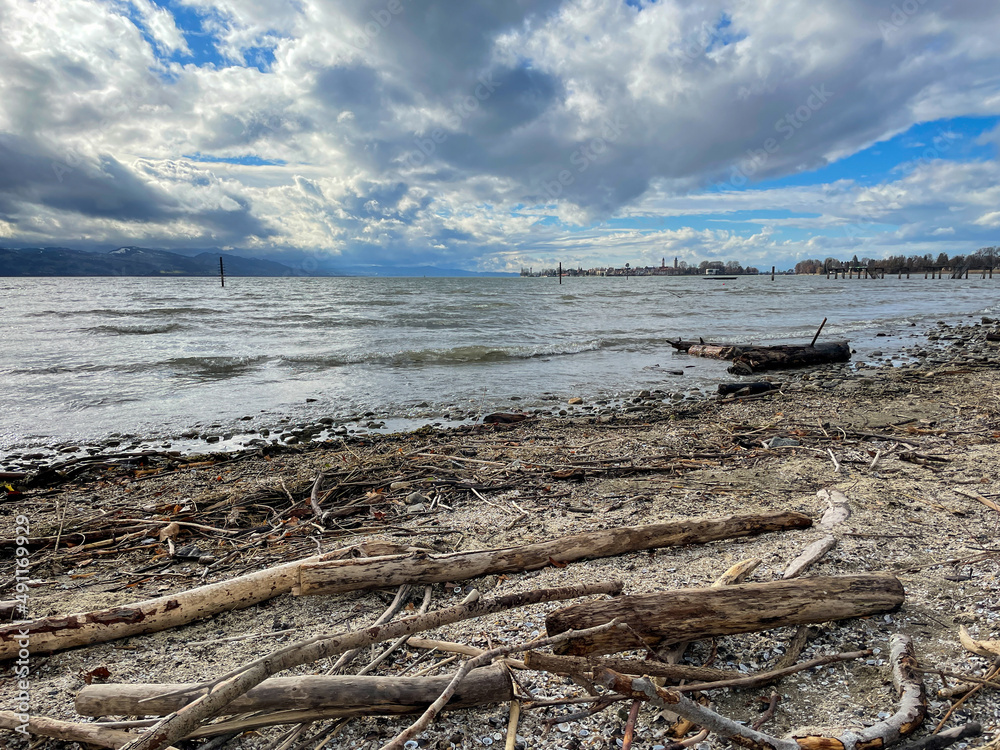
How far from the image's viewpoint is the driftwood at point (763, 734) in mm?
1672

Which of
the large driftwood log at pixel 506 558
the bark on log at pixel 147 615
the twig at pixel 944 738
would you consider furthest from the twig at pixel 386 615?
the twig at pixel 944 738

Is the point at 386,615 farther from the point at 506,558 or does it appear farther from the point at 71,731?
the point at 71,731

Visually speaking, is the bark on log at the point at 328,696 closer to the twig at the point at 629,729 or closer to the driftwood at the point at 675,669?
the driftwood at the point at 675,669

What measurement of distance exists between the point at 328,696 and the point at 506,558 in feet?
4.96

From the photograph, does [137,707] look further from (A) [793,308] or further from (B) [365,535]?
(A) [793,308]

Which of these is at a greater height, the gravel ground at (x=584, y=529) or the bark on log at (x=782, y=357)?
the bark on log at (x=782, y=357)

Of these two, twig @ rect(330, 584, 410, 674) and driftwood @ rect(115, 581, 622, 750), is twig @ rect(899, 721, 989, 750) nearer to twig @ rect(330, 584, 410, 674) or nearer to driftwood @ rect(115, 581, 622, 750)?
driftwood @ rect(115, 581, 622, 750)

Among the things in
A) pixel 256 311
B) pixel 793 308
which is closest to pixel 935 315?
pixel 793 308

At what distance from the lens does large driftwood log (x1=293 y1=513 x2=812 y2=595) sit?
3.20m

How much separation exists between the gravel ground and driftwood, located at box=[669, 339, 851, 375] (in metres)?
4.58

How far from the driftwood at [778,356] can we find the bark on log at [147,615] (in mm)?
12727

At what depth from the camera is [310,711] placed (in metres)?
2.04

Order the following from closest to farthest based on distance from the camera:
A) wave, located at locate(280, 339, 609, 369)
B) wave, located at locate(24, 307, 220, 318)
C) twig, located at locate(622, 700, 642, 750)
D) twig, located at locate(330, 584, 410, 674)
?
twig, located at locate(622, 700, 642, 750) < twig, located at locate(330, 584, 410, 674) < wave, located at locate(280, 339, 609, 369) < wave, located at locate(24, 307, 220, 318)

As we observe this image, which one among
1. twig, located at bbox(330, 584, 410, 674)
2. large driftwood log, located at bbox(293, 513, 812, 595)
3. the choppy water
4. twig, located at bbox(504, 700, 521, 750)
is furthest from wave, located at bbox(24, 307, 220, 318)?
twig, located at bbox(504, 700, 521, 750)
